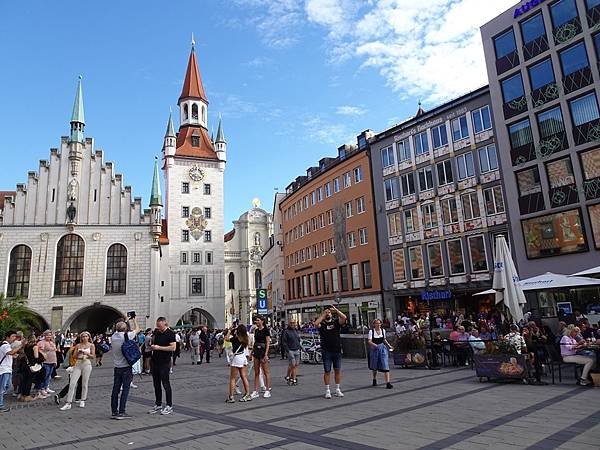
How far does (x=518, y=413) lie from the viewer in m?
7.57

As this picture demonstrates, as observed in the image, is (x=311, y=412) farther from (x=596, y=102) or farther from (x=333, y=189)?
(x=333, y=189)

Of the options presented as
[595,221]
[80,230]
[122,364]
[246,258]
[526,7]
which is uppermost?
[526,7]

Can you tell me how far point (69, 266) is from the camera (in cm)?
4497

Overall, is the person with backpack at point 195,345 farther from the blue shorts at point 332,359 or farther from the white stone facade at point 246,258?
the white stone facade at point 246,258

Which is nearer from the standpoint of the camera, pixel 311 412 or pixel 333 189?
pixel 311 412

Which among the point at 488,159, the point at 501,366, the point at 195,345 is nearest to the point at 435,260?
the point at 488,159

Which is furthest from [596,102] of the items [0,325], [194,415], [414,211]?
[0,325]

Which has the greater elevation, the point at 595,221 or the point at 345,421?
the point at 595,221

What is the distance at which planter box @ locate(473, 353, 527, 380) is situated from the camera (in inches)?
435

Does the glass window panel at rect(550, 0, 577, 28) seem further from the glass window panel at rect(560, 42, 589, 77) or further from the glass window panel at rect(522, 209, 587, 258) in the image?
the glass window panel at rect(522, 209, 587, 258)

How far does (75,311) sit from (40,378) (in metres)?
34.9

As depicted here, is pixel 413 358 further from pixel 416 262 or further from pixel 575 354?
pixel 416 262

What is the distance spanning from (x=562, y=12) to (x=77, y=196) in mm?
43339

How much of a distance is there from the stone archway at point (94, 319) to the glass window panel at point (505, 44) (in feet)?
128
